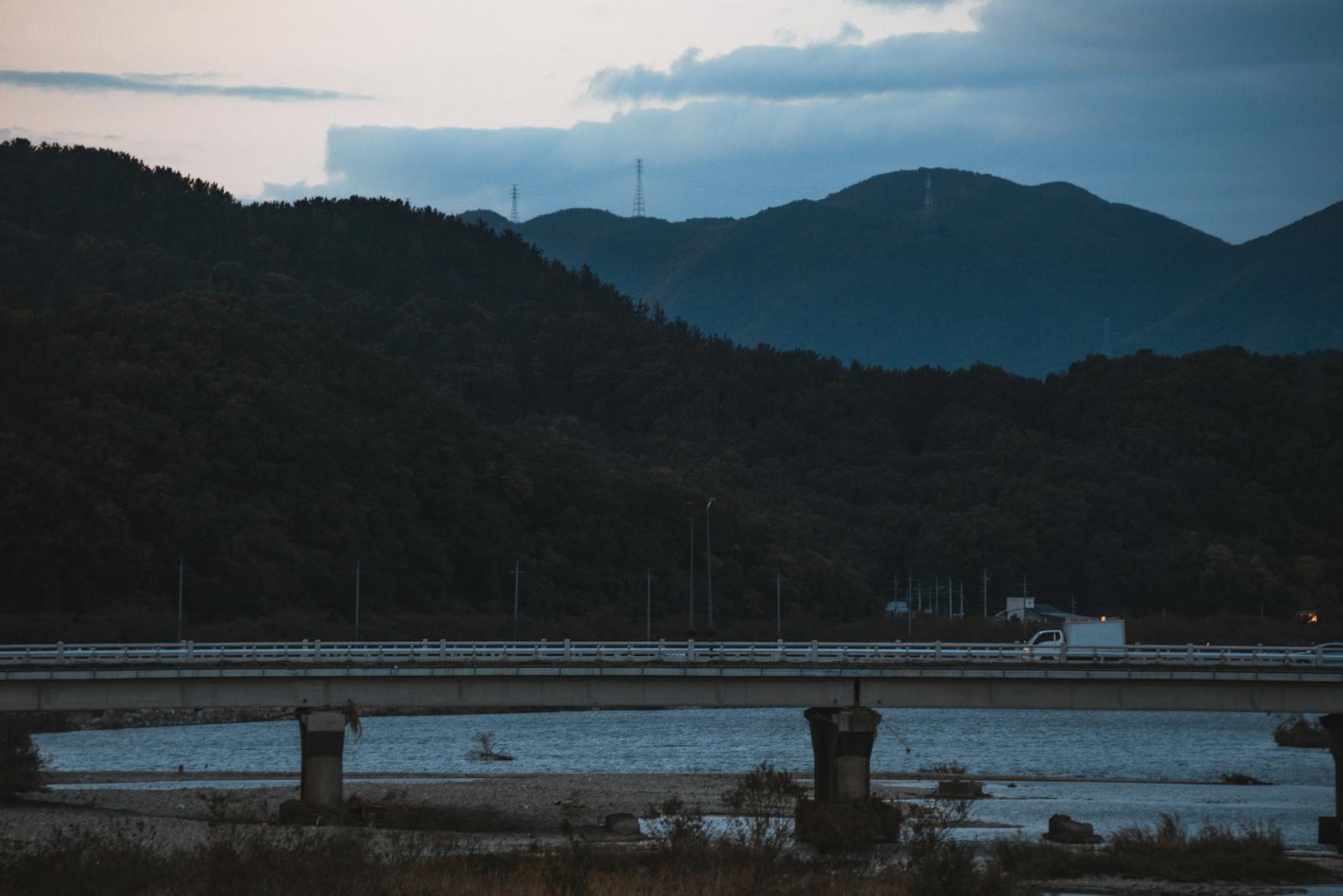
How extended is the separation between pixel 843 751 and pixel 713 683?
5.49 m

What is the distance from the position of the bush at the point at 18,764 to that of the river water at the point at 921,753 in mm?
6441

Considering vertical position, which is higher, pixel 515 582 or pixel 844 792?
pixel 515 582

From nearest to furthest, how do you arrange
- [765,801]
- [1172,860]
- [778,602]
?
1. [1172,860]
2. [765,801]
3. [778,602]

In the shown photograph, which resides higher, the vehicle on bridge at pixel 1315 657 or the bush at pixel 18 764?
the vehicle on bridge at pixel 1315 657

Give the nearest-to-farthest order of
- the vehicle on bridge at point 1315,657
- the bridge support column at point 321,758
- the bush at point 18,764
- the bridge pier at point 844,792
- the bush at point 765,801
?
the bush at point 765,801
the bridge pier at point 844,792
the bridge support column at point 321,758
the vehicle on bridge at point 1315,657
the bush at point 18,764

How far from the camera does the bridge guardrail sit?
62.3 meters

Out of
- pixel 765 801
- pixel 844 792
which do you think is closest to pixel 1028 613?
pixel 765 801

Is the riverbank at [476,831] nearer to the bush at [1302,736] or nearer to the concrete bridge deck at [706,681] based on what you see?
the concrete bridge deck at [706,681]

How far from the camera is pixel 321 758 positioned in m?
59.8

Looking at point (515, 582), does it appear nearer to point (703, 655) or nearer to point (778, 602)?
point (778, 602)

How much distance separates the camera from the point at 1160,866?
1950 inches

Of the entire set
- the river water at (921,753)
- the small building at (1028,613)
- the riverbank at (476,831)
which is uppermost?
the small building at (1028,613)

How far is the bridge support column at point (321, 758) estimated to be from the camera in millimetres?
58938

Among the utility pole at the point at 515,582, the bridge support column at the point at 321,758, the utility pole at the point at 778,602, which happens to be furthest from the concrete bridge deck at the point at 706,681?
the utility pole at the point at 778,602
